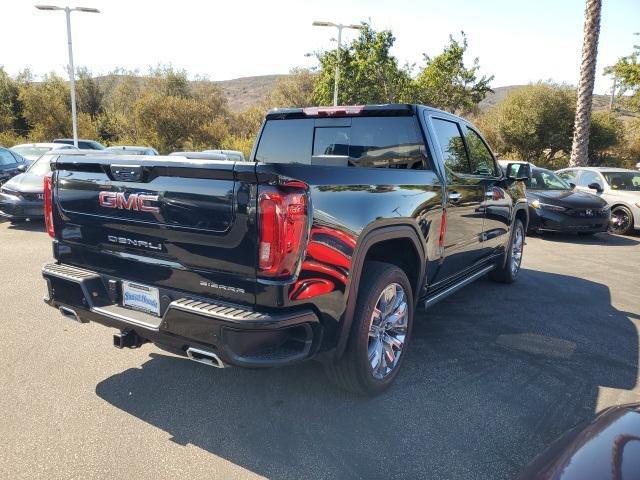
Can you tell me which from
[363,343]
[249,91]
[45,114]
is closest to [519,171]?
[363,343]

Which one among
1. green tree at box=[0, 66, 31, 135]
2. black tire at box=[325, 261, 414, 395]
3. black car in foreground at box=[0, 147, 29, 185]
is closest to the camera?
black tire at box=[325, 261, 414, 395]

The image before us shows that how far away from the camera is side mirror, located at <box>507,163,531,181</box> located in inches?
216

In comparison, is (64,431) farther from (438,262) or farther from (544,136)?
(544,136)

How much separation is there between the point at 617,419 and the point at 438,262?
7.27ft

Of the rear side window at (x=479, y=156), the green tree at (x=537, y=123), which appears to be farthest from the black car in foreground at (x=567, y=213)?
the green tree at (x=537, y=123)

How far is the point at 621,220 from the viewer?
37.8 ft

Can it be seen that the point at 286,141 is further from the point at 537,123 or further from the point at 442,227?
the point at 537,123

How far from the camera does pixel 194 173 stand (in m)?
2.54

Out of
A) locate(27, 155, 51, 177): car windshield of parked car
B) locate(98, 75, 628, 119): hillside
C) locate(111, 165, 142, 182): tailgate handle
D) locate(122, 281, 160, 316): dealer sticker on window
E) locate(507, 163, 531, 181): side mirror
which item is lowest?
locate(122, 281, 160, 316): dealer sticker on window

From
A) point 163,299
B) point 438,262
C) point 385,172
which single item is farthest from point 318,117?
point 163,299

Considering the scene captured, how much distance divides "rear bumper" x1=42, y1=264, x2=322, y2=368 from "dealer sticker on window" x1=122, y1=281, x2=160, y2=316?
0.12 ft

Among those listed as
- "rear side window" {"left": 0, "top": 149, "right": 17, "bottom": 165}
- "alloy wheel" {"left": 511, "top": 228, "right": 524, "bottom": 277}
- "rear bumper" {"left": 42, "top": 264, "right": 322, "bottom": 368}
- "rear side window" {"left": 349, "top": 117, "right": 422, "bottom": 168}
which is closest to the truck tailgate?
"rear bumper" {"left": 42, "top": 264, "right": 322, "bottom": 368}

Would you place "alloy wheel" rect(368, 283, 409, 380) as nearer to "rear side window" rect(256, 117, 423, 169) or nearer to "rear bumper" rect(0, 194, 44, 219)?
"rear side window" rect(256, 117, 423, 169)

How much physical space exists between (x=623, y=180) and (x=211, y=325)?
12.4 meters
